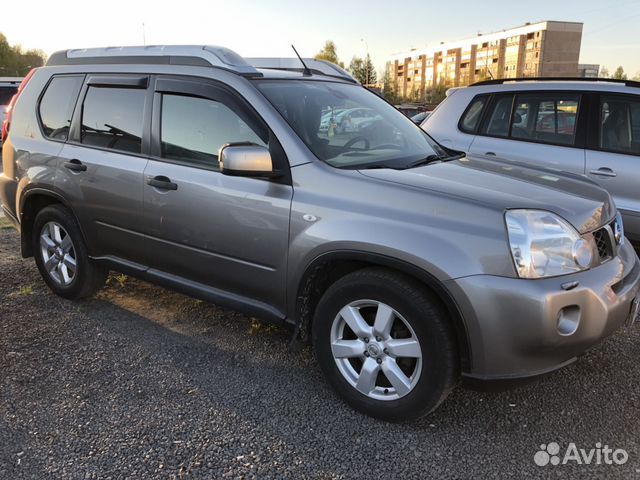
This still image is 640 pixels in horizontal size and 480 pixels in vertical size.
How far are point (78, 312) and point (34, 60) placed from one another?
385 feet

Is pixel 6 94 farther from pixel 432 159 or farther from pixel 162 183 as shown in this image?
pixel 432 159

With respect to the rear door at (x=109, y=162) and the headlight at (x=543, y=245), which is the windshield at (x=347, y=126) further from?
the rear door at (x=109, y=162)

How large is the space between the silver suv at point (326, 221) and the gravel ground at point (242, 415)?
24 cm

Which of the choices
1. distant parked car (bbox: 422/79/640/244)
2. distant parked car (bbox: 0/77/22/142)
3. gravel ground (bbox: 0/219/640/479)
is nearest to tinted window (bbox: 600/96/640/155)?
distant parked car (bbox: 422/79/640/244)

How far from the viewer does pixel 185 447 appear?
8.63 ft

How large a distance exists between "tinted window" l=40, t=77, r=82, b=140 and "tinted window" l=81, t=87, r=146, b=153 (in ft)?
0.57

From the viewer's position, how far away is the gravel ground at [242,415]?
2514 millimetres

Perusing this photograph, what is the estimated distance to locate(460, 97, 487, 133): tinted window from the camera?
5773mm

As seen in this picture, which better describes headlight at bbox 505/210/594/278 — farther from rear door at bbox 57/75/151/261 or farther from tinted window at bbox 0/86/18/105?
tinted window at bbox 0/86/18/105

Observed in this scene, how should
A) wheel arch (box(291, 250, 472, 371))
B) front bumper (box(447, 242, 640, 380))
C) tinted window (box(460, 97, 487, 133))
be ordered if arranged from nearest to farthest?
front bumper (box(447, 242, 640, 380))
wheel arch (box(291, 250, 472, 371))
tinted window (box(460, 97, 487, 133))

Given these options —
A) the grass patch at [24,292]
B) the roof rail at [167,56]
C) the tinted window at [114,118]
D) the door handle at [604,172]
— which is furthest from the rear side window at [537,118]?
the grass patch at [24,292]

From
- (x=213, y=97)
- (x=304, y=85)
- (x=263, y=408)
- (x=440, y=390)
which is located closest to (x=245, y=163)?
(x=213, y=97)

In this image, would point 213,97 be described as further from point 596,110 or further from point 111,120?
point 596,110

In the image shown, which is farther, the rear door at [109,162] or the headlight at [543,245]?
the rear door at [109,162]
